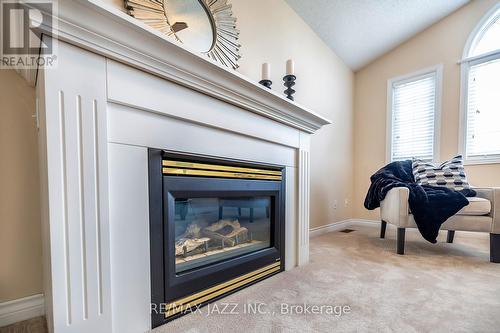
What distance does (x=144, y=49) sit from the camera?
2.80ft

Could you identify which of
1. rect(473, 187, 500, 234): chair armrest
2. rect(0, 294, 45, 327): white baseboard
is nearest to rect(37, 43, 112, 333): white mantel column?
rect(0, 294, 45, 327): white baseboard

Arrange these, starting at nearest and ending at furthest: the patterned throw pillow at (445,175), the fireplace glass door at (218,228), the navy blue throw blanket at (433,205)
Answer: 1. the fireplace glass door at (218,228)
2. the navy blue throw blanket at (433,205)
3. the patterned throw pillow at (445,175)

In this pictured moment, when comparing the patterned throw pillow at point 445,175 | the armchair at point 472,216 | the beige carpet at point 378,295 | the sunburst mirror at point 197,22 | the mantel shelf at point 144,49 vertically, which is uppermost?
the sunburst mirror at point 197,22

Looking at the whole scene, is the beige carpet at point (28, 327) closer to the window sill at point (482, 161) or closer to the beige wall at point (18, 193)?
the beige wall at point (18, 193)

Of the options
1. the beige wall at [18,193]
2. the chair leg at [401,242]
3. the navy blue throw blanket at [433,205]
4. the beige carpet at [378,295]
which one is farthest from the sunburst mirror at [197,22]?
the chair leg at [401,242]

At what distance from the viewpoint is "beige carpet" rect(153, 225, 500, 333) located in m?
0.96

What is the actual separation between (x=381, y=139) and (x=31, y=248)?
11.8 ft

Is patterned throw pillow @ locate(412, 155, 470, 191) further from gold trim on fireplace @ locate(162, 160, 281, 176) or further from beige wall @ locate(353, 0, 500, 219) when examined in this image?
gold trim on fireplace @ locate(162, 160, 281, 176)

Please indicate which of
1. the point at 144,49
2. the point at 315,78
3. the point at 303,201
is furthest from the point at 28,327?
the point at 315,78

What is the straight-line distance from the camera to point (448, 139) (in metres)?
2.74

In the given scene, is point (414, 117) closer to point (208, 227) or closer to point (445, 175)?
point (445, 175)

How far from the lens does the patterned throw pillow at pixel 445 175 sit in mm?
2155

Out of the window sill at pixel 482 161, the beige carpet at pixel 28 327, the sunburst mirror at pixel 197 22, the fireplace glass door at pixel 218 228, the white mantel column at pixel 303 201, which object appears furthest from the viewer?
the window sill at pixel 482 161

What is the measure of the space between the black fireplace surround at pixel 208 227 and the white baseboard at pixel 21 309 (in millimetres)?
553
